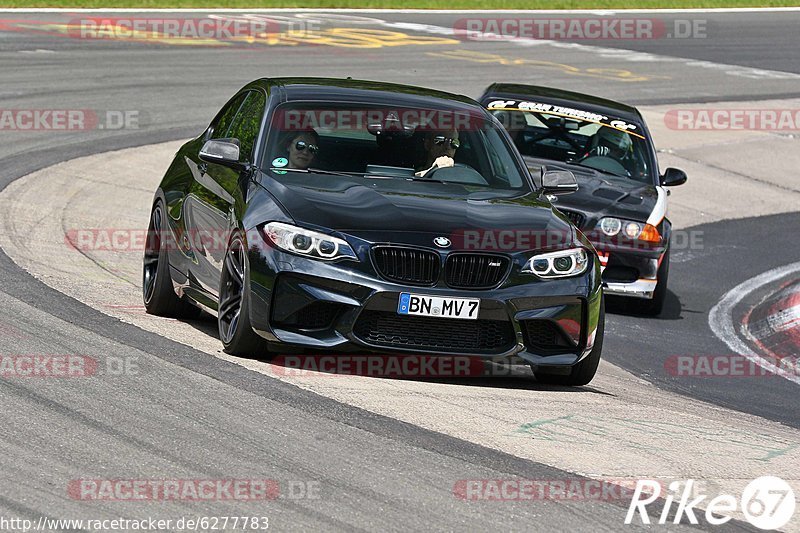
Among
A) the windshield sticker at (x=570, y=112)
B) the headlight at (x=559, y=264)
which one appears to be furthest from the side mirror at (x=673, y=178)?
the headlight at (x=559, y=264)

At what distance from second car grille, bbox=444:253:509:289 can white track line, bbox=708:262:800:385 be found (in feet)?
13.1

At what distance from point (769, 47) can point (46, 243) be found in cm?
2629

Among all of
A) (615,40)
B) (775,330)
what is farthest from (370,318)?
(615,40)

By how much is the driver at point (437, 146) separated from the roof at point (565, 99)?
Answer: 191 inches

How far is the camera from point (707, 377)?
1030 centimetres

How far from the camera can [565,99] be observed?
44.2 ft

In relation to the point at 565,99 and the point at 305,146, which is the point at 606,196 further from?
the point at 305,146

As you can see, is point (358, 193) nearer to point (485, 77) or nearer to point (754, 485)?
Answer: point (754, 485)

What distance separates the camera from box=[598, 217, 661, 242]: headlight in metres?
12.0

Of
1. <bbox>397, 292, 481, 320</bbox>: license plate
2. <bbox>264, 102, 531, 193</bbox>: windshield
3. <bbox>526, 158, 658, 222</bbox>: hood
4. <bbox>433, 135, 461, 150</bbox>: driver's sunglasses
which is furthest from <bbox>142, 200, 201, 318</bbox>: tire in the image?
<bbox>526, 158, 658, 222</bbox>: hood

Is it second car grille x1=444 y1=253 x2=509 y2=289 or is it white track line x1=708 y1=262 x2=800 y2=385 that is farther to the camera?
white track line x1=708 y1=262 x2=800 y2=385

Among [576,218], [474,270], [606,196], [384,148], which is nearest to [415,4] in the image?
[606,196]

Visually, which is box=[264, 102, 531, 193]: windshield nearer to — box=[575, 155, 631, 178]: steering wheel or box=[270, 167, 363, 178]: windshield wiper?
box=[270, 167, 363, 178]: windshield wiper

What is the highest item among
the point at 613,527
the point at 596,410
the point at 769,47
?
the point at 613,527
